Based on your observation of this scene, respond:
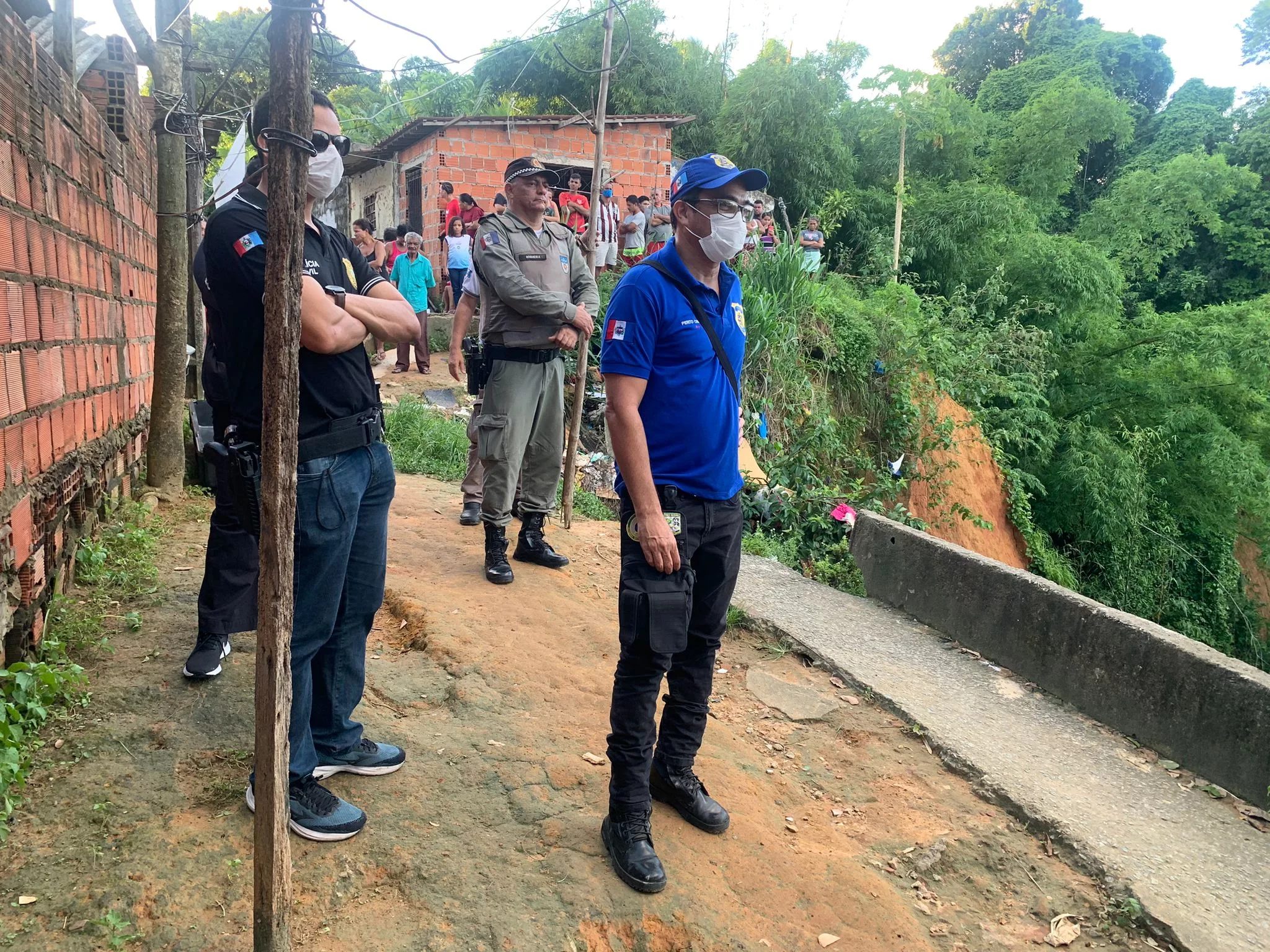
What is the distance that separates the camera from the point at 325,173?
206cm

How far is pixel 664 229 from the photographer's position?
38.2ft

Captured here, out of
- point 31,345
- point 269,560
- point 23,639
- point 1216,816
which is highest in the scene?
point 31,345

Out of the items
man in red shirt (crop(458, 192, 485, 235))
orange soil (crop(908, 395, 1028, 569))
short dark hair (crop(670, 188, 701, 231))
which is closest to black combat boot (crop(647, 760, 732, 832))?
short dark hair (crop(670, 188, 701, 231))

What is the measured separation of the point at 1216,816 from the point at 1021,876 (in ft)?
3.54

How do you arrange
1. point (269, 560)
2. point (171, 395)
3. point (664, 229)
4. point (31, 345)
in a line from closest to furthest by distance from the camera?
1. point (269, 560)
2. point (31, 345)
3. point (171, 395)
4. point (664, 229)

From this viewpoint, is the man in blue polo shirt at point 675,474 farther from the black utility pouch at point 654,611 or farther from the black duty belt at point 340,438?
the black duty belt at point 340,438

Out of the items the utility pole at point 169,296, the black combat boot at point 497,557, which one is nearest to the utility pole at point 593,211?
the black combat boot at point 497,557

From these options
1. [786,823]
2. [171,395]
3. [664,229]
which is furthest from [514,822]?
[664,229]

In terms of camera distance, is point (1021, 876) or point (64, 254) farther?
point (64, 254)

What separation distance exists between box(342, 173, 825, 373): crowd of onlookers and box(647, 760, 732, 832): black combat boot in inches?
270

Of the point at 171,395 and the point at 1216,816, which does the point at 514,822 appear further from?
the point at 171,395

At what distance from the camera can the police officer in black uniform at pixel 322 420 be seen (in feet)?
6.52

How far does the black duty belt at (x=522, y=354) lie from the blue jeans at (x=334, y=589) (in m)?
1.95

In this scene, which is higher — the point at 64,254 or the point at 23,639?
the point at 64,254
